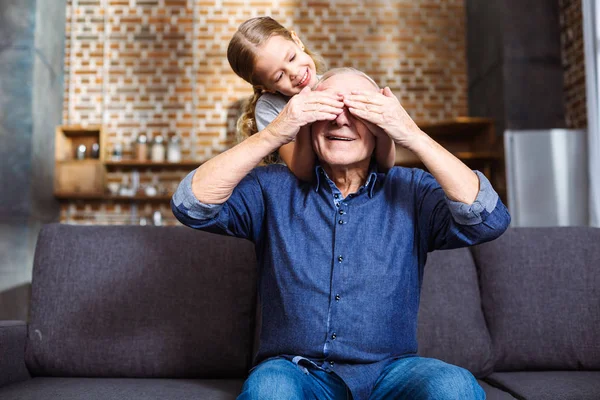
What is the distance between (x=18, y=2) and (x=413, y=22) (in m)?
3.60

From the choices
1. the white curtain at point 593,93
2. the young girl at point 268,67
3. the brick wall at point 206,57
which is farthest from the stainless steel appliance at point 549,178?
the young girl at point 268,67

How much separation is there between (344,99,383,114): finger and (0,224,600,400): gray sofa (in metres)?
0.75

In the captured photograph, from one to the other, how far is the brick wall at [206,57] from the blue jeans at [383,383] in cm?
442

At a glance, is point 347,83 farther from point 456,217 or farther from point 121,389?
point 121,389

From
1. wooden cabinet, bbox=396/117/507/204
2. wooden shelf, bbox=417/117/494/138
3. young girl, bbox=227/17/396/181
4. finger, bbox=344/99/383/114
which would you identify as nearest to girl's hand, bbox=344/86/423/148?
finger, bbox=344/99/383/114

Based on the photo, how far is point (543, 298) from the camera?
6.16 ft

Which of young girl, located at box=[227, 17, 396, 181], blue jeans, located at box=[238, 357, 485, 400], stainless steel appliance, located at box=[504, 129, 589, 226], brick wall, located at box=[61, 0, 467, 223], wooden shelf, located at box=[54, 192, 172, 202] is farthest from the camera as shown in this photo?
brick wall, located at box=[61, 0, 467, 223]

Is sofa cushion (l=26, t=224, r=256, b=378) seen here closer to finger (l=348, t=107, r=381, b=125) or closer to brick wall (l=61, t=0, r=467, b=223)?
finger (l=348, t=107, r=381, b=125)

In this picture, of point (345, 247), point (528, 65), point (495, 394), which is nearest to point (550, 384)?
point (495, 394)

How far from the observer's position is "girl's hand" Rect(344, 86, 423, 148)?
1340 millimetres

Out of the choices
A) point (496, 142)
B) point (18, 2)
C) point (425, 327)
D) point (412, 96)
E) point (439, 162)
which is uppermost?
point (18, 2)

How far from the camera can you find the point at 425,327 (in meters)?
1.83

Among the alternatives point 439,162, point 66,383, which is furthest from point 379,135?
point 66,383

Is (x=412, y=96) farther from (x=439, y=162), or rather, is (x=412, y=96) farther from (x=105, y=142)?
(x=439, y=162)
